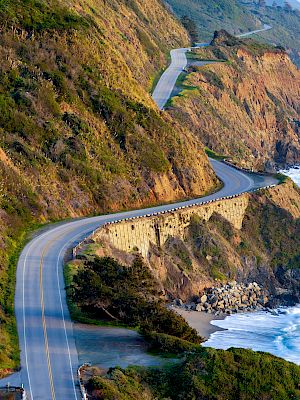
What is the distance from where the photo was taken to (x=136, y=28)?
116 meters

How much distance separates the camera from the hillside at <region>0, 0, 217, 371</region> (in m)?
55.0

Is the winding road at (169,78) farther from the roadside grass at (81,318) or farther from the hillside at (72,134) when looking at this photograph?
the roadside grass at (81,318)

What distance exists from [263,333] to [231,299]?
7.66 meters

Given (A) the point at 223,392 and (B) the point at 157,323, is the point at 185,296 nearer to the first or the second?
(B) the point at 157,323

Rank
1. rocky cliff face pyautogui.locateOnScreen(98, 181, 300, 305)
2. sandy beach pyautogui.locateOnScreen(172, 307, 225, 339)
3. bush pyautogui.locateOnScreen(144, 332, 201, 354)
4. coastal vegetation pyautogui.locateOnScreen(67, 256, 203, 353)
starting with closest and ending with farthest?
1. bush pyautogui.locateOnScreen(144, 332, 201, 354)
2. coastal vegetation pyautogui.locateOnScreen(67, 256, 203, 353)
3. sandy beach pyautogui.locateOnScreen(172, 307, 225, 339)
4. rocky cliff face pyautogui.locateOnScreen(98, 181, 300, 305)

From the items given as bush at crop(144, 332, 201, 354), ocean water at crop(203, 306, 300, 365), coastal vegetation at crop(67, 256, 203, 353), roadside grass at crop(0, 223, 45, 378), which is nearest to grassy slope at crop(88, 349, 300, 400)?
bush at crop(144, 332, 201, 354)

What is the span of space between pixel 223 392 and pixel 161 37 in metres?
105

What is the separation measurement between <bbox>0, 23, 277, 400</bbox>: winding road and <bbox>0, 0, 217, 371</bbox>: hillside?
5.47ft

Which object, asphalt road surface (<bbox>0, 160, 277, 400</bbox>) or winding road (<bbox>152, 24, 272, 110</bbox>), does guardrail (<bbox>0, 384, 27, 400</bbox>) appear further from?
winding road (<bbox>152, 24, 272, 110</bbox>)

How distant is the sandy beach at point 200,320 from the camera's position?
47906 mm

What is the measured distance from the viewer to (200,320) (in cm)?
5088

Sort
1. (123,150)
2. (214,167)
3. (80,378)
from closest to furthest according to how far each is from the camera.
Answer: (80,378) < (123,150) < (214,167)

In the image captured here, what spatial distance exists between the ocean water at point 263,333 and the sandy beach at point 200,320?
45 centimetres

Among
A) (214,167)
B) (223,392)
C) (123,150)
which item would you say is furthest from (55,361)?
(214,167)
